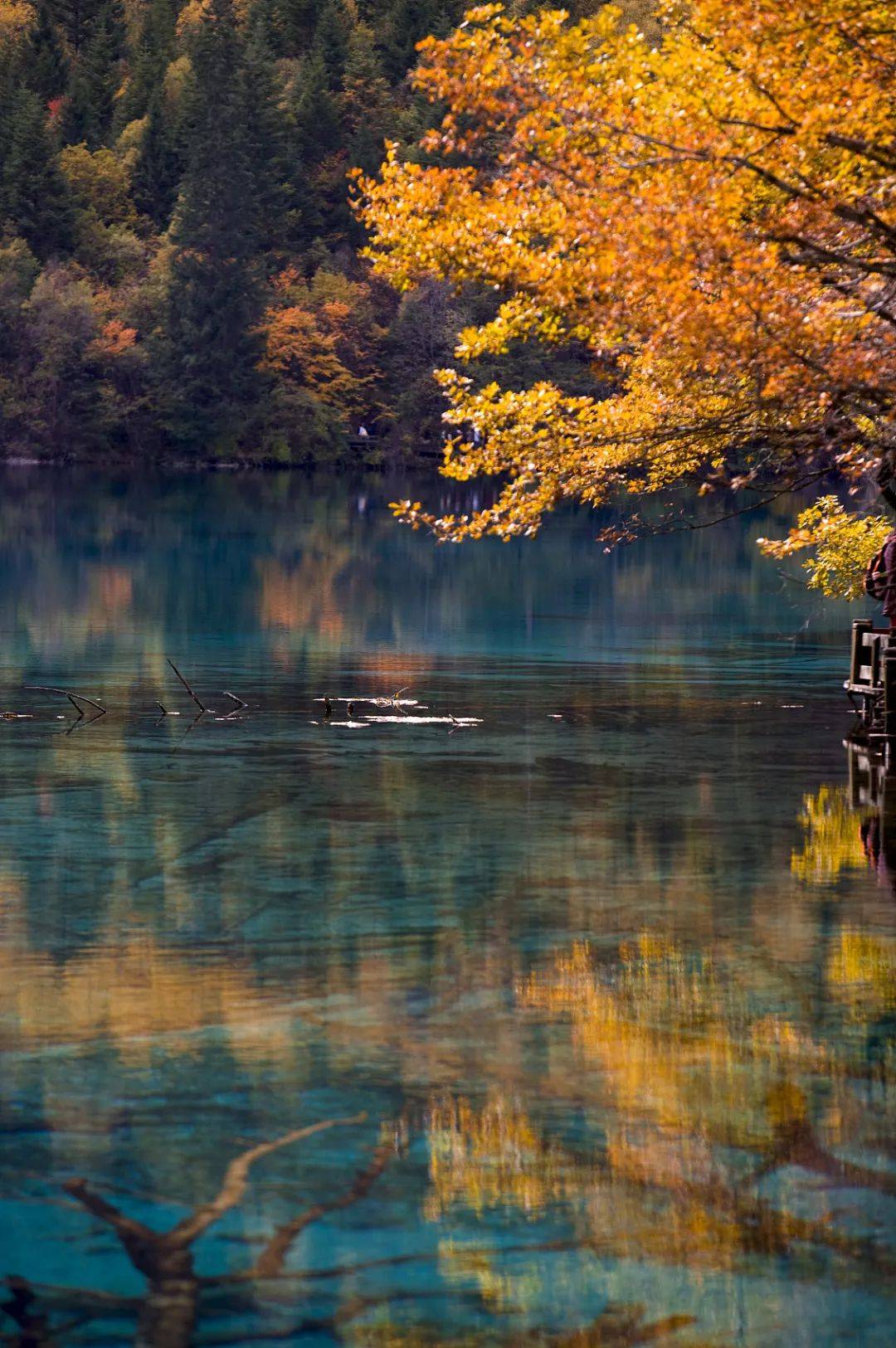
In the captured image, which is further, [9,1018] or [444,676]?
[444,676]

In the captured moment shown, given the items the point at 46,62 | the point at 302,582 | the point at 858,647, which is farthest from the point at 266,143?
the point at 858,647

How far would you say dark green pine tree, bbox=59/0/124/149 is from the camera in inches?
6288

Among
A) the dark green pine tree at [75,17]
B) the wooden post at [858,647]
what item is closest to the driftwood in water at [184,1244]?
the wooden post at [858,647]

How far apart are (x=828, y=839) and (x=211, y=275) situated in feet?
369

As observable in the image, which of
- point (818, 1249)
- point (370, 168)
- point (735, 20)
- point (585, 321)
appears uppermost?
point (370, 168)

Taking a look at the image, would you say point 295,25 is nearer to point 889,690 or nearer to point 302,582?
point 302,582

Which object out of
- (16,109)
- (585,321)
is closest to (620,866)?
(585,321)

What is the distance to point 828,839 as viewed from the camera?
2036 cm

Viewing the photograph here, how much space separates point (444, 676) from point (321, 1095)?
25926 mm

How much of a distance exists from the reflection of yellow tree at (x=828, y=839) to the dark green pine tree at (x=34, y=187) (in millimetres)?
122743

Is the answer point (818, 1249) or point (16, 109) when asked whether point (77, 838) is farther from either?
point (16, 109)

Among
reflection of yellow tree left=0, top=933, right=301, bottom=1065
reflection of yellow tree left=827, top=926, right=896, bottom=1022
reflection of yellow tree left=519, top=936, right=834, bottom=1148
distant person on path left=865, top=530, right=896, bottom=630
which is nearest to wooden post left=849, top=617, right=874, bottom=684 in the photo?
distant person on path left=865, top=530, right=896, bottom=630

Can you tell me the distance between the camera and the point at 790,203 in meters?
21.1

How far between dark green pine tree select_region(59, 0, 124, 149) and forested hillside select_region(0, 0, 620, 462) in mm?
311
